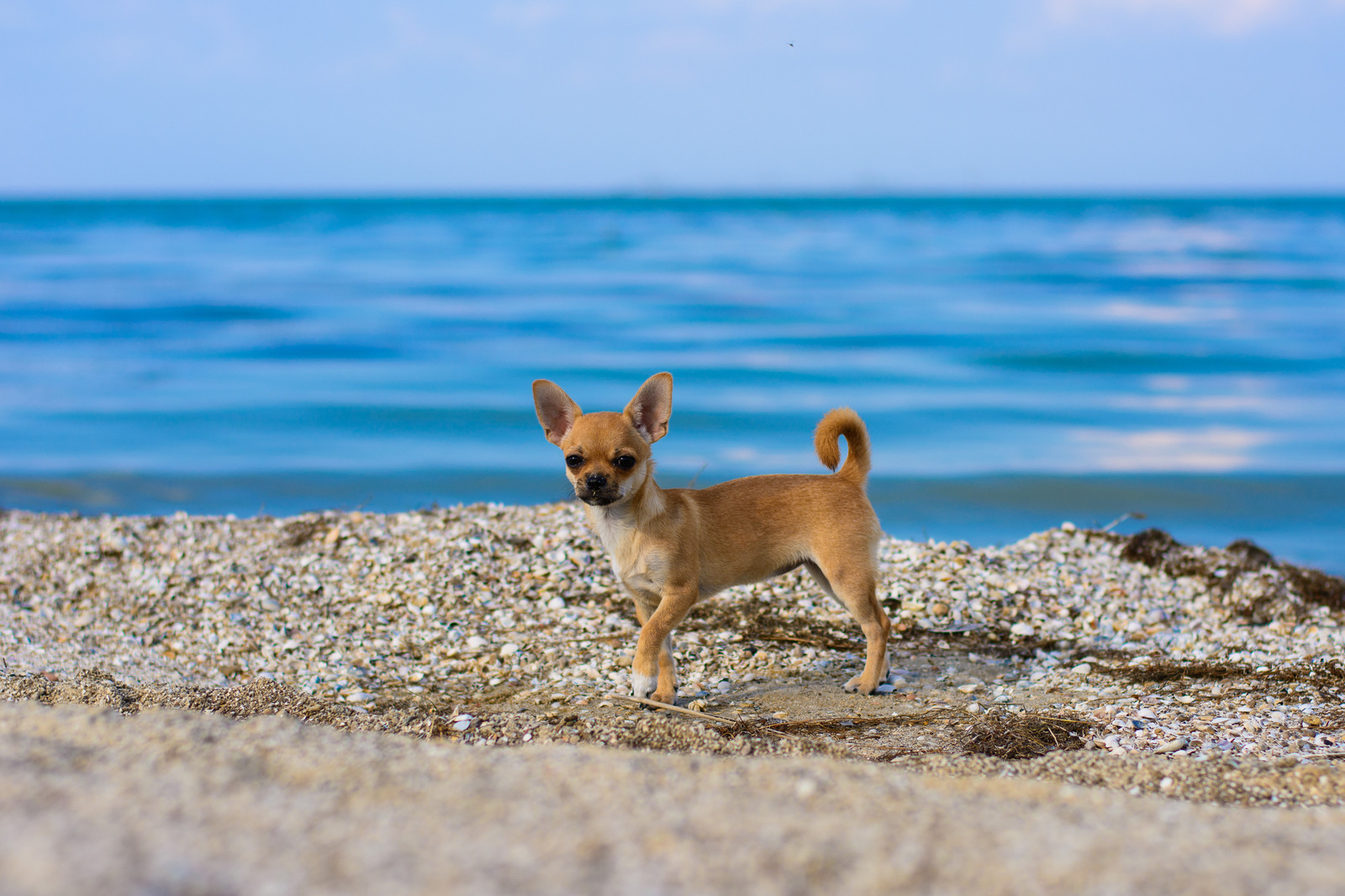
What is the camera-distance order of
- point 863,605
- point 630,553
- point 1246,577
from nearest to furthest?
point 630,553 < point 863,605 < point 1246,577

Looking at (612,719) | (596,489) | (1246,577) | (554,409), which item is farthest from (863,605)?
(1246,577)

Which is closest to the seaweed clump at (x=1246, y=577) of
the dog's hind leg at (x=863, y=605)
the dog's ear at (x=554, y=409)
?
the dog's hind leg at (x=863, y=605)

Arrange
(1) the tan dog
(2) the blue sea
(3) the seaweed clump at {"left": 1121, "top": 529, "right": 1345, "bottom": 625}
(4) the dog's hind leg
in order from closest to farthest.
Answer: (1) the tan dog → (4) the dog's hind leg → (3) the seaweed clump at {"left": 1121, "top": 529, "right": 1345, "bottom": 625} → (2) the blue sea

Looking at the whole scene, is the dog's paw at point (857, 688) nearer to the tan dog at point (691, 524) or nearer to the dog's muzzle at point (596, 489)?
the tan dog at point (691, 524)

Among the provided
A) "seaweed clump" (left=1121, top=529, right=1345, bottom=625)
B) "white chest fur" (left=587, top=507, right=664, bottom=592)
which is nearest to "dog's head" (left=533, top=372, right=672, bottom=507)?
"white chest fur" (left=587, top=507, right=664, bottom=592)

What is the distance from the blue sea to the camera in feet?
39.5

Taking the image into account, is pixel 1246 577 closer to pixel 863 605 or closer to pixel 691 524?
pixel 863 605

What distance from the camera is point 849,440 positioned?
19.0 feet

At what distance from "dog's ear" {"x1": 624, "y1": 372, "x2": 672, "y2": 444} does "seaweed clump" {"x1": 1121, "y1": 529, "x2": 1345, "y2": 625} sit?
3.97 metres

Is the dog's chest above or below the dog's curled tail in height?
below

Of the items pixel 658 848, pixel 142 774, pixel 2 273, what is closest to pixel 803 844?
pixel 658 848

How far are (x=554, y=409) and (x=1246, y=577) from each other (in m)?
4.84

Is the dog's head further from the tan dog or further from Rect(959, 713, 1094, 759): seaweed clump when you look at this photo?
Rect(959, 713, 1094, 759): seaweed clump

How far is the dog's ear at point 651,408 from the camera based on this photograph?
205 inches
